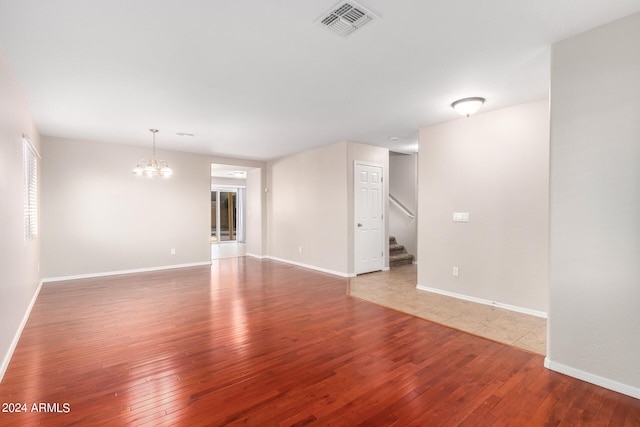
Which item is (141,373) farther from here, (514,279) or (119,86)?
(514,279)

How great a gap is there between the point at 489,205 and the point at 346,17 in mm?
3106

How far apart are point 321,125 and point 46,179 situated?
5003 millimetres

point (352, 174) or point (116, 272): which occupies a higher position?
point (352, 174)

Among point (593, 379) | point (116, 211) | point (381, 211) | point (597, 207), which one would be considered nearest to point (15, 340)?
point (116, 211)

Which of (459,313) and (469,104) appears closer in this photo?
(469,104)

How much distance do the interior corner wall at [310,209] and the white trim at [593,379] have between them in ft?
12.0

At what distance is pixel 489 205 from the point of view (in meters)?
4.07

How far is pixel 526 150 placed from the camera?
372cm

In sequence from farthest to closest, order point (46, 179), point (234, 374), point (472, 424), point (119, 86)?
1. point (46, 179)
2. point (119, 86)
3. point (234, 374)
4. point (472, 424)

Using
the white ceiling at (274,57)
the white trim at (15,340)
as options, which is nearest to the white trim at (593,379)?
the white ceiling at (274,57)

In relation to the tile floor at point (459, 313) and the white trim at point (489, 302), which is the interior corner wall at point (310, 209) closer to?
the tile floor at point (459, 313)

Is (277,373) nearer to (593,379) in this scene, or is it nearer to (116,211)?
(593,379)

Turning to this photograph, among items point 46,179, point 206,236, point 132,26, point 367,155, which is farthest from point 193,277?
point 132,26

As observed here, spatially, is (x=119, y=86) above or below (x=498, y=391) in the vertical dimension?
above
